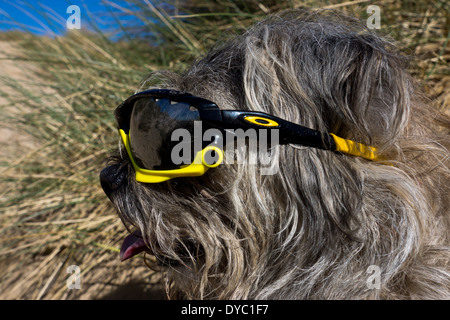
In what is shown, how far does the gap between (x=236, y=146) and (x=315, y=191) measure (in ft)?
0.90

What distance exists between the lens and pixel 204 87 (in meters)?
1.38

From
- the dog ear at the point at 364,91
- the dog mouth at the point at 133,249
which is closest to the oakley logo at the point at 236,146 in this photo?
the dog ear at the point at 364,91

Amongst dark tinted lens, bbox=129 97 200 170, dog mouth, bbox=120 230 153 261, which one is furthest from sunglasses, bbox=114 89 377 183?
dog mouth, bbox=120 230 153 261

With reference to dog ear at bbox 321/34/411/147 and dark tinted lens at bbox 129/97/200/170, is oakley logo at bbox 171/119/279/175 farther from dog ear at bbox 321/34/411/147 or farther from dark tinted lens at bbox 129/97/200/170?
dog ear at bbox 321/34/411/147

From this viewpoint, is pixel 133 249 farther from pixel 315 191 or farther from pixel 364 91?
pixel 364 91

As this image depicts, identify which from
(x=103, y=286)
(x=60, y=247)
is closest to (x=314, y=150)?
(x=103, y=286)

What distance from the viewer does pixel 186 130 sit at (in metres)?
1.31

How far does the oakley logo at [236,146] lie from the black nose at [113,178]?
28 cm

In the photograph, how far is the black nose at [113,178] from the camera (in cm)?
148

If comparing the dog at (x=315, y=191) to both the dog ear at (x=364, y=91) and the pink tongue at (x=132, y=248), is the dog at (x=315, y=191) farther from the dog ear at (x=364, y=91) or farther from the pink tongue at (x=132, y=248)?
the pink tongue at (x=132, y=248)

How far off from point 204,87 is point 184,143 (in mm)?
199

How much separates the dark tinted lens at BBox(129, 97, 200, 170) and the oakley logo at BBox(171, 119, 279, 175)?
3 centimetres

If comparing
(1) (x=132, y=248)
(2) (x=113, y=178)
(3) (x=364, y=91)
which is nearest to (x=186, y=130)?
(2) (x=113, y=178)
